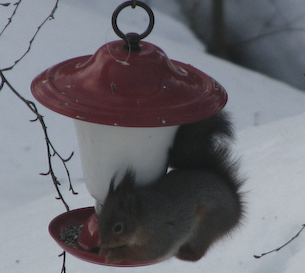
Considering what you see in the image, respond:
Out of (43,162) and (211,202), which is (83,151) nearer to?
(211,202)

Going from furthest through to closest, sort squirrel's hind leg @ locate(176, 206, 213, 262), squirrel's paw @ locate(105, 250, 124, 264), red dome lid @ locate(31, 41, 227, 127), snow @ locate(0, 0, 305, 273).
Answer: snow @ locate(0, 0, 305, 273) < squirrel's hind leg @ locate(176, 206, 213, 262) < squirrel's paw @ locate(105, 250, 124, 264) < red dome lid @ locate(31, 41, 227, 127)

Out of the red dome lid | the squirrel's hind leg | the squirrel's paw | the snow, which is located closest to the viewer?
the red dome lid

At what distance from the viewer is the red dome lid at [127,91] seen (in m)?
0.93

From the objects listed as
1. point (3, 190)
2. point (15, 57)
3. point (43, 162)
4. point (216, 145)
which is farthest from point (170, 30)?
point (216, 145)

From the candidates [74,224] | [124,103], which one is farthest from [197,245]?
[124,103]

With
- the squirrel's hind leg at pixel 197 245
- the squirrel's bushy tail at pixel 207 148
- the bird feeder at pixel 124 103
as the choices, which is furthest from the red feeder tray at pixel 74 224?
the squirrel's bushy tail at pixel 207 148

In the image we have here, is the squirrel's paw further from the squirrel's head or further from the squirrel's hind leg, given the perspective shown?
the squirrel's hind leg

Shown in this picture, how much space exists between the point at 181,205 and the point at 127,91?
31cm

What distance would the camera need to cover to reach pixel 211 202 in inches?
45.5

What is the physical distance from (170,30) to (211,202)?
3.94 metres

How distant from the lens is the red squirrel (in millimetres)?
1072

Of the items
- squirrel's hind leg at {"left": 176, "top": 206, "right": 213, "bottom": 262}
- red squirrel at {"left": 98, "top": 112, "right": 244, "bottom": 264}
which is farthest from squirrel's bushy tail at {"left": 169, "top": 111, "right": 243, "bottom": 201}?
squirrel's hind leg at {"left": 176, "top": 206, "right": 213, "bottom": 262}

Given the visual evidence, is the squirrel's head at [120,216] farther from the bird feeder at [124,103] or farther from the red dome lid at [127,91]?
the red dome lid at [127,91]

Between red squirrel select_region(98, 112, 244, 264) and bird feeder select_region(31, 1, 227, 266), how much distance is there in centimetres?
4
